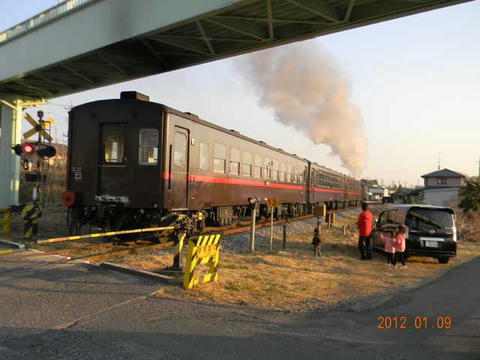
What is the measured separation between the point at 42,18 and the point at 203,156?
905 cm

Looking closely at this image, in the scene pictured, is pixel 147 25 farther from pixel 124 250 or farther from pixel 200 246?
pixel 200 246

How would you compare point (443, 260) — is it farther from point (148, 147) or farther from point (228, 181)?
point (148, 147)

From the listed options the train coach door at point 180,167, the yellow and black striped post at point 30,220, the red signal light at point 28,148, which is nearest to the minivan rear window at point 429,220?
the train coach door at point 180,167

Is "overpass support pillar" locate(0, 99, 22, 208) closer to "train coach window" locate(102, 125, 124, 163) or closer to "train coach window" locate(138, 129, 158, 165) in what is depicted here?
"train coach window" locate(102, 125, 124, 163)

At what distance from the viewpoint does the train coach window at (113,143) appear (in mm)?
9508

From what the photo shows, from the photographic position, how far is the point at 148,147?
9125mm

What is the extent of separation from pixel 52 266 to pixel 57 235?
4.66m

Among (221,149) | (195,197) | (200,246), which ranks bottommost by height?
(200,246)

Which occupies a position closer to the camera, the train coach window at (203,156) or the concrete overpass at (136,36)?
the train coach window at (203,156)

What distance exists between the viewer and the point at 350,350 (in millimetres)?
3916

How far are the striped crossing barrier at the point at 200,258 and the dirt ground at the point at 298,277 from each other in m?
0.15

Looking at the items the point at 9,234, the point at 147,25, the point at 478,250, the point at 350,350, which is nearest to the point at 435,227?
the point at 478,250

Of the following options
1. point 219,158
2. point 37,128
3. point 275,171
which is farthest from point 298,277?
point 275,171

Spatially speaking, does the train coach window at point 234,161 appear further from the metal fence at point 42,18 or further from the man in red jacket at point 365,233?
the metal fence at point 42,18
